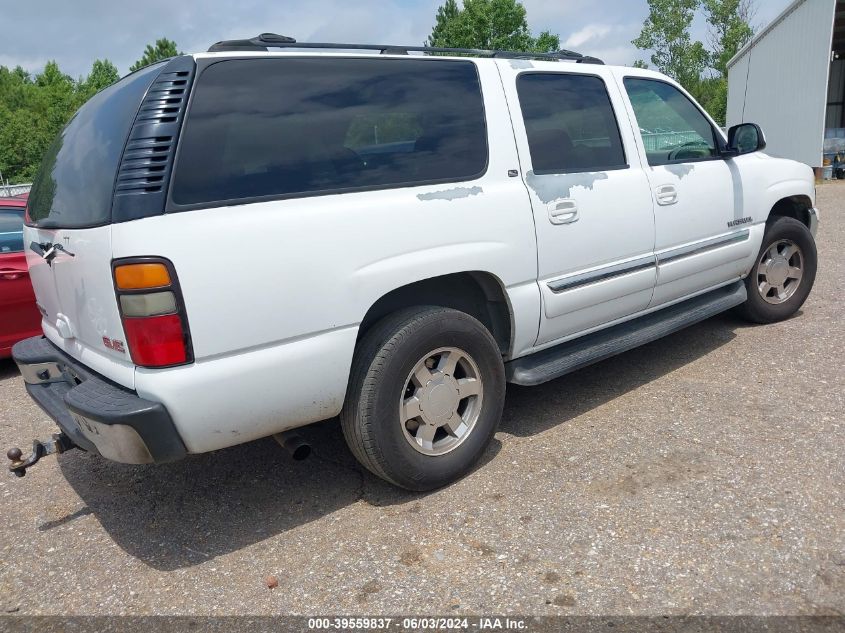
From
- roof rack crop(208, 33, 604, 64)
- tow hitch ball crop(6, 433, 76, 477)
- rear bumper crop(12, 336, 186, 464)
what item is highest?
roof rack crop(208, 33, 604, 64)

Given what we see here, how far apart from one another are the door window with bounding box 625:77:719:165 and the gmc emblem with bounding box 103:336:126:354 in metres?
3.02

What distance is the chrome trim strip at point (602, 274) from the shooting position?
11.4 feet

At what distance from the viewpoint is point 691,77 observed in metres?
37.3

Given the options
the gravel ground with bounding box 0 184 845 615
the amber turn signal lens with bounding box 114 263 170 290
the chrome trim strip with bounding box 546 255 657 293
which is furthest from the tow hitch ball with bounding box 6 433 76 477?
the chrome trim strip with bounding box 546 255 657 293

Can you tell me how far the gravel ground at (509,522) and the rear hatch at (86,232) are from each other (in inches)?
32.0

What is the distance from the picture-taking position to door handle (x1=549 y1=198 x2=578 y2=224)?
339cm

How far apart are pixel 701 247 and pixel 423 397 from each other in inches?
90.0

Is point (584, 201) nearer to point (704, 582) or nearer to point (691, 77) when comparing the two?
point (704, 582)

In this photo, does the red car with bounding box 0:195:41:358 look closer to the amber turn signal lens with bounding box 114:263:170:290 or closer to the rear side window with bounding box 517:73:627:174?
the amber turn signal lens with bounding box 114:263:170:290

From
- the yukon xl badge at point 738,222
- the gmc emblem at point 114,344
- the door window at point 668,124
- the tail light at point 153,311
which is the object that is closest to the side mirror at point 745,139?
the door window at point 668,124

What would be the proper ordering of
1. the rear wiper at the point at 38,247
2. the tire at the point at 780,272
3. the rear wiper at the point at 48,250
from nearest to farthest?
1. the rear wiper at the point at 48,250
2. the rear wiper at the point at 38,247
3. the tire at the point at 780,272

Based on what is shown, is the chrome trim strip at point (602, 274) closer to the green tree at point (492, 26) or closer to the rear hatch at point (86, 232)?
the rear hatch at point (86, 232)

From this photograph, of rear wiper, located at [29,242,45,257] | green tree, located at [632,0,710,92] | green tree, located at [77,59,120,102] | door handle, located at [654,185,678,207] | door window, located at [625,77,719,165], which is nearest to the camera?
rear wiper, located at [29,242,45,257]

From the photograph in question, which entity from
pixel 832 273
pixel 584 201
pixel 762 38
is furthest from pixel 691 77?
pixel 584 201
